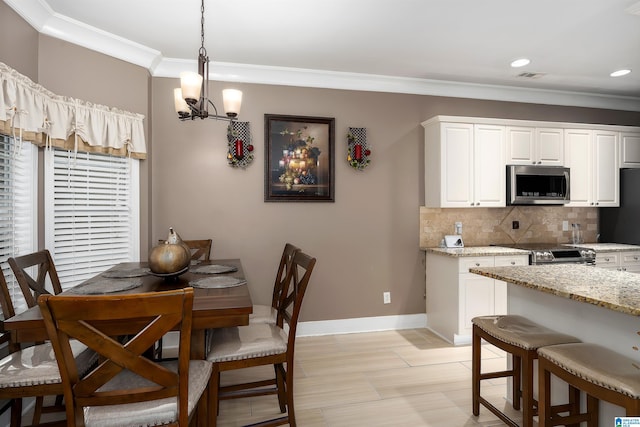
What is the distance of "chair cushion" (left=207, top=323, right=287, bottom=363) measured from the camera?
6.48 ft

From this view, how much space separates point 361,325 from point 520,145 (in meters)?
2.58

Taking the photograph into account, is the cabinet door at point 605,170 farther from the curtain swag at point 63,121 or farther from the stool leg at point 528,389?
the curtain swag at point 63,121

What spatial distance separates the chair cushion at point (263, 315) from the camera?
2.61 meters

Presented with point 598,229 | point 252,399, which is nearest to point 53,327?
point 252,399

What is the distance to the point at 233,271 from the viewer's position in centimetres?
262

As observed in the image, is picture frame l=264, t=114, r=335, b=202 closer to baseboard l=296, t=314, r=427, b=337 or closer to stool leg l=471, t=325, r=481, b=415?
baseboard l=296, t=314, r=427, b=337

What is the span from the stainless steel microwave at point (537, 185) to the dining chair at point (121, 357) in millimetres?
3653

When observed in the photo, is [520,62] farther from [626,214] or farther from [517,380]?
[517,380]

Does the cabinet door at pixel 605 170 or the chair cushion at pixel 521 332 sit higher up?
the cabinet door at pixel 605 170

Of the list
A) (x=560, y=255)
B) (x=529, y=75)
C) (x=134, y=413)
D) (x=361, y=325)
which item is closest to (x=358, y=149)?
(x=361, y=325)

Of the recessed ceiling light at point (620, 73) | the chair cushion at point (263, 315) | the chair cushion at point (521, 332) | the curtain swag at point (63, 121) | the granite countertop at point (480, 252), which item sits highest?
the recessed ceiling light at point (620, 73)

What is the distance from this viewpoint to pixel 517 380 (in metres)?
2.38

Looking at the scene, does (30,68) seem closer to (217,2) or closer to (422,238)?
(217,2)

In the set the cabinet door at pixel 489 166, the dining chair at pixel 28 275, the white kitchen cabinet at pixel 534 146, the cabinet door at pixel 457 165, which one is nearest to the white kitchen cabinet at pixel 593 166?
the white kitchen cabinet at pixel 534 146
